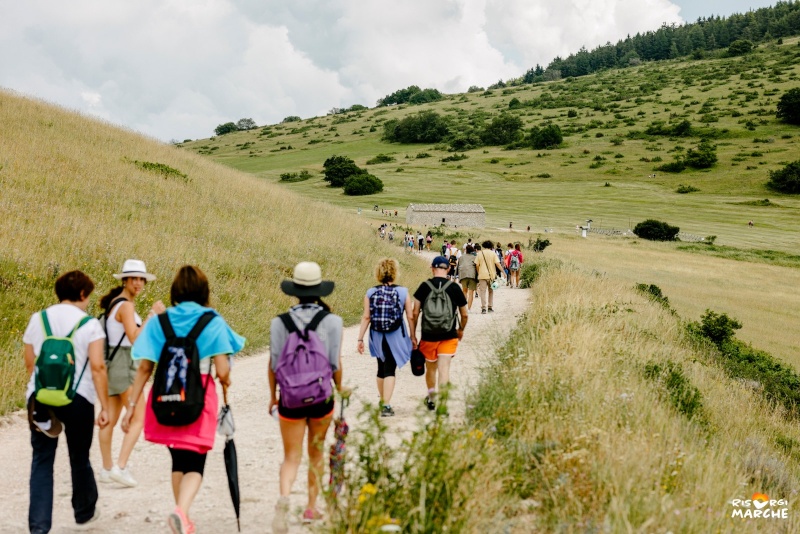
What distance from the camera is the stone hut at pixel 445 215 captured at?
6281cm

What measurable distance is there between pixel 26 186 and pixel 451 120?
125527 millimetres

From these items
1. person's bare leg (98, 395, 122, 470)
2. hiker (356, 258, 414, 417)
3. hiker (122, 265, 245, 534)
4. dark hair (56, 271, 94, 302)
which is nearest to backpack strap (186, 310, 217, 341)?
hiker (122, 265, 245, 534)

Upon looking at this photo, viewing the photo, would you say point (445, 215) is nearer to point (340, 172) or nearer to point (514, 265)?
point (340, 172)

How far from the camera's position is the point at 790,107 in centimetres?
9950

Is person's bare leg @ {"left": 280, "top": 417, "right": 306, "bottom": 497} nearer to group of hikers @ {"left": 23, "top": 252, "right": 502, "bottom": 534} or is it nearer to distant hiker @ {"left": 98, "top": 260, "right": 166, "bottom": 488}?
group of hikers @ {"left": 23, "top": 252, "right": 502, "bottom": 534}

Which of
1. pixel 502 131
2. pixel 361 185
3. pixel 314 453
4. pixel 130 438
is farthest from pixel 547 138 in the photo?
pixel 314 453

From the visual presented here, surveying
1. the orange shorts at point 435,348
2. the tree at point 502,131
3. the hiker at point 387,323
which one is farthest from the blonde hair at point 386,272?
the tree at point 502,131

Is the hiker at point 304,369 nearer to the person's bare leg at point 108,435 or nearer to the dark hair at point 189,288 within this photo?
the dark hair at point 189,288

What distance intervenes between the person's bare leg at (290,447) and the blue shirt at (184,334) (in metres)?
0.75

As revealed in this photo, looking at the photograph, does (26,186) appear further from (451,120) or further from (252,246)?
(451,120)

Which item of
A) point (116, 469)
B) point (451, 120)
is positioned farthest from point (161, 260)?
point (451, 120)

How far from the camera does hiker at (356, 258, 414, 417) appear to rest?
7074mm

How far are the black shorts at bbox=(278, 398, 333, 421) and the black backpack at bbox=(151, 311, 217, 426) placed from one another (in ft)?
2.03

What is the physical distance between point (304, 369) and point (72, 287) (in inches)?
74.3
